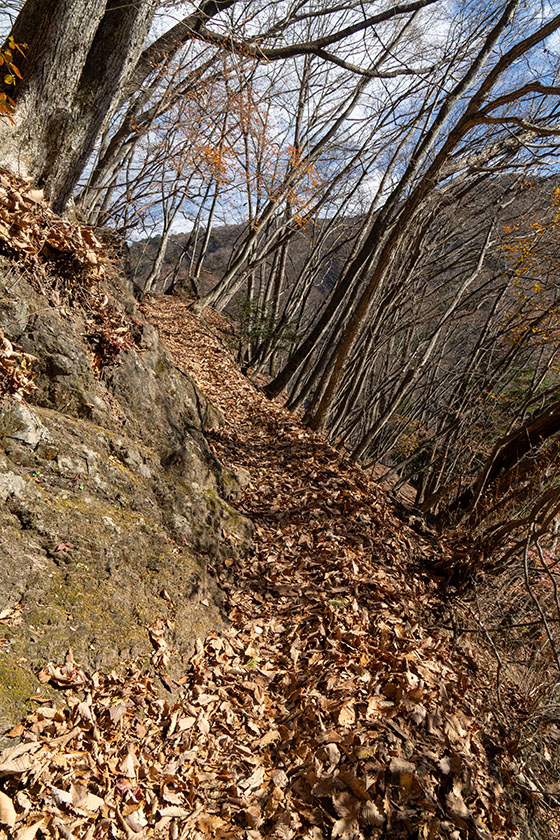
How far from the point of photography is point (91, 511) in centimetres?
337

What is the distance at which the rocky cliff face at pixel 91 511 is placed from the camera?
8.71ft

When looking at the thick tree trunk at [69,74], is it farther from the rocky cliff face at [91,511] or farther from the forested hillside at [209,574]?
the rocky cliff face at [91,511]

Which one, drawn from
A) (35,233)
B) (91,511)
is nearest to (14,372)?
(91,511)

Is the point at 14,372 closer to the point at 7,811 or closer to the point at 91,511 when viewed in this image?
the point at 91,511

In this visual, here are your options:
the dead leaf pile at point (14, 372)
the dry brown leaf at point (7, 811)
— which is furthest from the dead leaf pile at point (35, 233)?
the dry brown leaf at point (7, 811)

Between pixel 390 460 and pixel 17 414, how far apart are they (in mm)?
23715

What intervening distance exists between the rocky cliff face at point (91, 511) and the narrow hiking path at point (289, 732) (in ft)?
0.69

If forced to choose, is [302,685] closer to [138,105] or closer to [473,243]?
[138,105]

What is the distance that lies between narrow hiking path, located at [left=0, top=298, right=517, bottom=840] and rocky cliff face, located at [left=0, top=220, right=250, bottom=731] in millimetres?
211

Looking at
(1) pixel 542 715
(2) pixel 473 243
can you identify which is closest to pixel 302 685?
(1) pixel 542 715

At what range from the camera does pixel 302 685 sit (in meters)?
3.27

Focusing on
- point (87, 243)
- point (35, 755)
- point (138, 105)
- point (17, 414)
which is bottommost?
point (35, 755)

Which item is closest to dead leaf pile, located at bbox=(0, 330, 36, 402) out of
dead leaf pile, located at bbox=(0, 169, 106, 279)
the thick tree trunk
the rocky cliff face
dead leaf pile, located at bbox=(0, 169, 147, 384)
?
Answer: dead leaf pile, located at bbox=(0, 169, 147, 384)

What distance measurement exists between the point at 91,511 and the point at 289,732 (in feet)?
7.31
